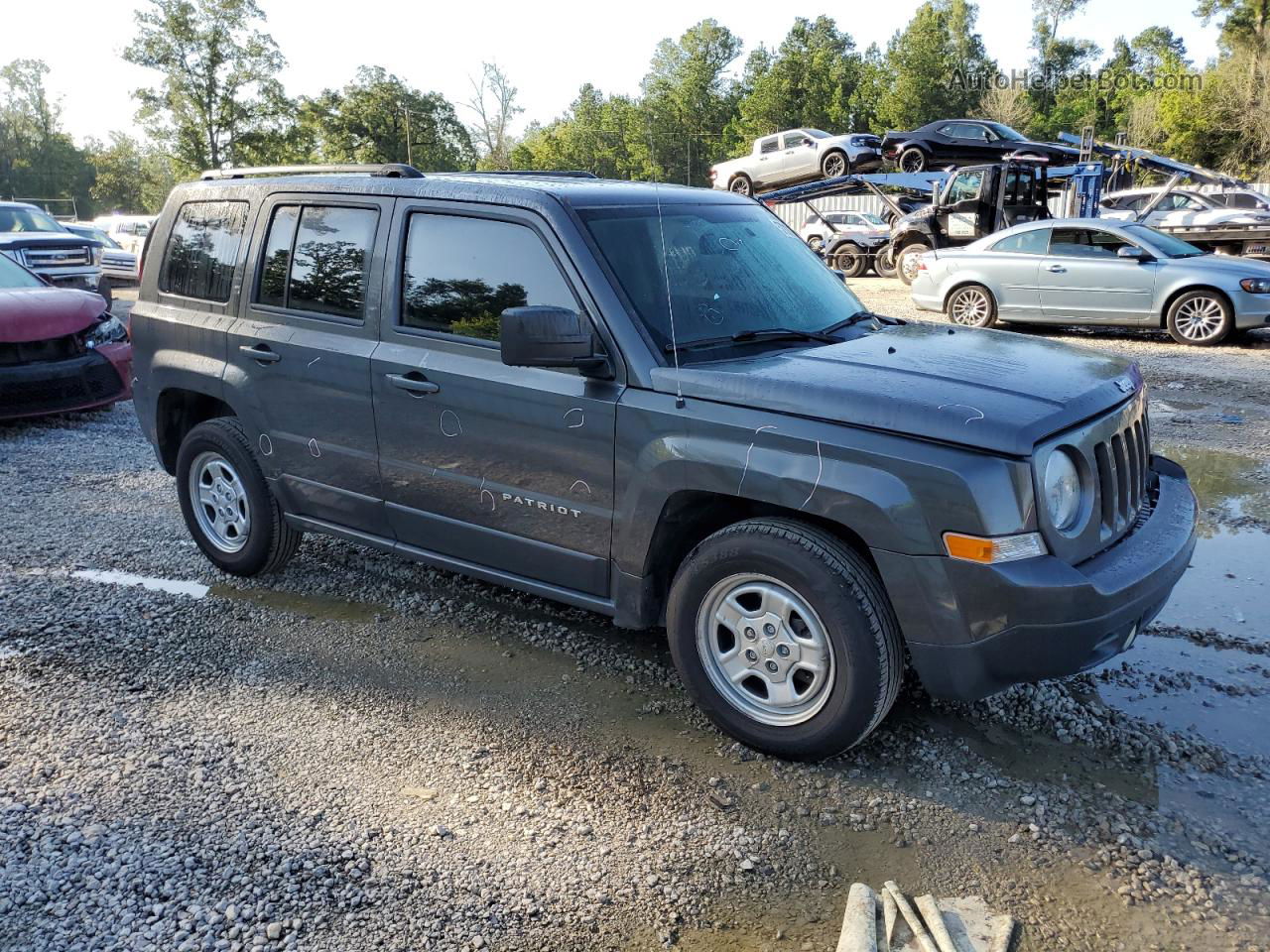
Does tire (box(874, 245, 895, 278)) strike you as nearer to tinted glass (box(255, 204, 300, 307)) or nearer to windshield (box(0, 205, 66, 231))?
windshield (box(0, 205, 66, 231))

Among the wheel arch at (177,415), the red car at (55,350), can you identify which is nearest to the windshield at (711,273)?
A: the wheel arch at (177,415)

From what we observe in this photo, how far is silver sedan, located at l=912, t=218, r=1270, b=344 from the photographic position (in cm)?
1163

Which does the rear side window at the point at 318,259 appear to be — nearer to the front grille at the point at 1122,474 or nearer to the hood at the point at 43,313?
the front grille at the point at 1122,474

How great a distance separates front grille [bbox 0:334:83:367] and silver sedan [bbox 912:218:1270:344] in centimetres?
1039

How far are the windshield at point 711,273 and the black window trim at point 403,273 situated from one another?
17cm

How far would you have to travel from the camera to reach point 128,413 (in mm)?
9477

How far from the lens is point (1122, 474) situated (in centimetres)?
346

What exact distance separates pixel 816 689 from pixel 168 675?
268cm

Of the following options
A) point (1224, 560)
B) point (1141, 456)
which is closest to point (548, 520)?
point (1141, 456)

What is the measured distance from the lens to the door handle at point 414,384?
402 cm

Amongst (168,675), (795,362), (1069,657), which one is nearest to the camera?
(1069,657)

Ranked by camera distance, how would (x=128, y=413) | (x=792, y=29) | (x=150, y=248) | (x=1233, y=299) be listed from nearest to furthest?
(x=150, y=248)
(x=128, y=413)
(x=1233, y=299)
(x=792, y=29)

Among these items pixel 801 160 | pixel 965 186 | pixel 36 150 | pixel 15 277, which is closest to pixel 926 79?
pixel 801 160

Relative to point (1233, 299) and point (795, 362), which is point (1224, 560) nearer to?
point (795, 362)
